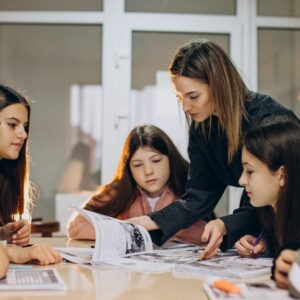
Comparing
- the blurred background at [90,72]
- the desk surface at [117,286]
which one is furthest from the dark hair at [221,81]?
the blurred background at [90,72]

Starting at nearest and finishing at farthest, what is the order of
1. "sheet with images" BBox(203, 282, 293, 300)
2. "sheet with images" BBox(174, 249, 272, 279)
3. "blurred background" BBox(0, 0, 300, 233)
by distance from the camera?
"sheet with images" BBox(203, 282, 293, 300) → "sheet with images" BBox(174, 249, 272, 279) → "blurred background" BBox(0, 0, 300, 233)

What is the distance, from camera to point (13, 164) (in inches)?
76.9

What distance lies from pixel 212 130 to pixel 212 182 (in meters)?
0.17

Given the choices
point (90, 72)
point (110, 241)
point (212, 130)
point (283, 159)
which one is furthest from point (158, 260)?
point (90, 72)

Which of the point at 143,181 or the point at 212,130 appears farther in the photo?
the point at 143,181

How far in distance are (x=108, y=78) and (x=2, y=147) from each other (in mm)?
1919

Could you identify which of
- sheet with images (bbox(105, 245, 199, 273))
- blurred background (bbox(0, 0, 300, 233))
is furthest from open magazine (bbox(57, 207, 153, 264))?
blurred background (bbox(0, 0, 300, 233))

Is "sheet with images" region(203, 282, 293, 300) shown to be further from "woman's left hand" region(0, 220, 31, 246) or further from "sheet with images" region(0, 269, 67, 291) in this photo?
"woman's left hand" region(0, 220, 31, 246)

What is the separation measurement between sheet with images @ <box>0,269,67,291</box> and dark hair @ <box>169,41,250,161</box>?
66 cm

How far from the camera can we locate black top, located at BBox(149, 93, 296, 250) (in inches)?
61.3

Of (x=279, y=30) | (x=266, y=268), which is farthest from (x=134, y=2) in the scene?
(x=266, y=268)

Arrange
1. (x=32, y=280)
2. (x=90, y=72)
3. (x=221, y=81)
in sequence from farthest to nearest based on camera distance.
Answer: (x=90, y=72) → (x=221, y=81) → (x=32, y=280)

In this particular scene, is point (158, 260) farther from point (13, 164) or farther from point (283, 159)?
point (13, 164)

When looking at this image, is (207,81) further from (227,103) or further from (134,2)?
(134,2)
